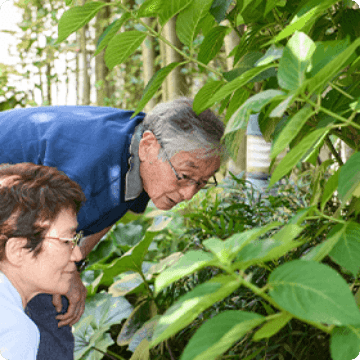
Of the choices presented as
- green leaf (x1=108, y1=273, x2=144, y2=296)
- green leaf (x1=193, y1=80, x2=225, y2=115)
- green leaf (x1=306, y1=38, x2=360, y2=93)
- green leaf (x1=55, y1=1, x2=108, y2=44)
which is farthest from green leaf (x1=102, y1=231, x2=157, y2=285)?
green leaf (x1=306, y1=38, x2=360, y2=93)

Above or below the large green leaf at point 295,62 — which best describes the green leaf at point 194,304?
below

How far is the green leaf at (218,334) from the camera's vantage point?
0.38 metres

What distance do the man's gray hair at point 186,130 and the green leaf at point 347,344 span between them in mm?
1116

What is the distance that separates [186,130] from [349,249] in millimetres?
1086

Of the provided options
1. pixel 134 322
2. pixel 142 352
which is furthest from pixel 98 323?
pixel 142 352

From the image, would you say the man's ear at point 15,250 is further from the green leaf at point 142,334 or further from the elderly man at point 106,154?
the green leaf at point 142,334

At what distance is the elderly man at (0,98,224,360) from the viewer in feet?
4.85

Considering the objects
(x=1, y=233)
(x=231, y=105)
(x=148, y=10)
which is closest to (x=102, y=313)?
(x=1, y=233)

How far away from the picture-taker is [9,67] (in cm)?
578

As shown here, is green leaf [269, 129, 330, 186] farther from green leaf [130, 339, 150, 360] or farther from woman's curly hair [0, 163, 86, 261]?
green leaf [130, 339, 150, 360]

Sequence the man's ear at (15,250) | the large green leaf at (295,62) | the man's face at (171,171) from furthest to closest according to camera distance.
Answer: the man's face at (171,171) → the man's ear at (15,250) → the large green leaf at (295,62)

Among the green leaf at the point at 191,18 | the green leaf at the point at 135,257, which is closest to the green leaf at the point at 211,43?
the green leaf at the point at 191,18

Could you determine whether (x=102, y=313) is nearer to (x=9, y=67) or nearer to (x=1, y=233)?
(x=1, y=233)

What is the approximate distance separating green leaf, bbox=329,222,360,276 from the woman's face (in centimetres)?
Answer: 77
